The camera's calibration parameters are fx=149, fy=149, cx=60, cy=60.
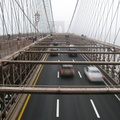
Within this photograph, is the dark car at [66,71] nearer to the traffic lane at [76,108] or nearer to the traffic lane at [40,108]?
the traffic lane at [76,108]

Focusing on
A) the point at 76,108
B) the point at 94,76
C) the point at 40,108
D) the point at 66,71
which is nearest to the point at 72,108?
the point at 76,108

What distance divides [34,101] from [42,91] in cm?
788

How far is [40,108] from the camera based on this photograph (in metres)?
10.9

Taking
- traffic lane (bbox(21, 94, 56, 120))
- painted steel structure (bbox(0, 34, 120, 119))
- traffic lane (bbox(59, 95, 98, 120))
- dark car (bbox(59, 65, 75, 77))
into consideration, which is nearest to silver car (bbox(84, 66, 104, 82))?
painted steel structure (bbox(0, 34, 120, 119))

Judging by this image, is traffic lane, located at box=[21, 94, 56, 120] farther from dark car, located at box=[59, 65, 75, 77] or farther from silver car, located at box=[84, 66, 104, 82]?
dark car, located at box=[59, 65, 75, 77]

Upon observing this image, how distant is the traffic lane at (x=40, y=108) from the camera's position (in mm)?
9801

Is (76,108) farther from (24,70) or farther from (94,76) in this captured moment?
(94,76)

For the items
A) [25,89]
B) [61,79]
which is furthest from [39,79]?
[25,89]

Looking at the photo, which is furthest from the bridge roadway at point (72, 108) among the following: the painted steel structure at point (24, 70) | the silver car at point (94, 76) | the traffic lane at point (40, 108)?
the silver car at point (94, 76)

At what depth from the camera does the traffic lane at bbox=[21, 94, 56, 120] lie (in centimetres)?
980

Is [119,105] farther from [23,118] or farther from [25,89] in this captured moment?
[25,89]

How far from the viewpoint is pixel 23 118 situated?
9469 millimetres

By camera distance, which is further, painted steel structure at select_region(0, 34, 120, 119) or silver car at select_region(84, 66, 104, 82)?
silver car at select_region(84, 66, 104, 82)

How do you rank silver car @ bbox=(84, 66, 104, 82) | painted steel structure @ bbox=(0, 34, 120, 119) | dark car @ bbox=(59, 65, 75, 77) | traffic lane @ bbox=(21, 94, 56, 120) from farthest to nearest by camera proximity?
1. dark car @ bbox=(59, 65, 75, 77)
2. silver car @ bbox=(84, 66, 104, 82)
3. traffic lane @ bbox=(21, 94, 56, 120)
4. painted steel structure @ bbox=(0, 34, 120, 119)
